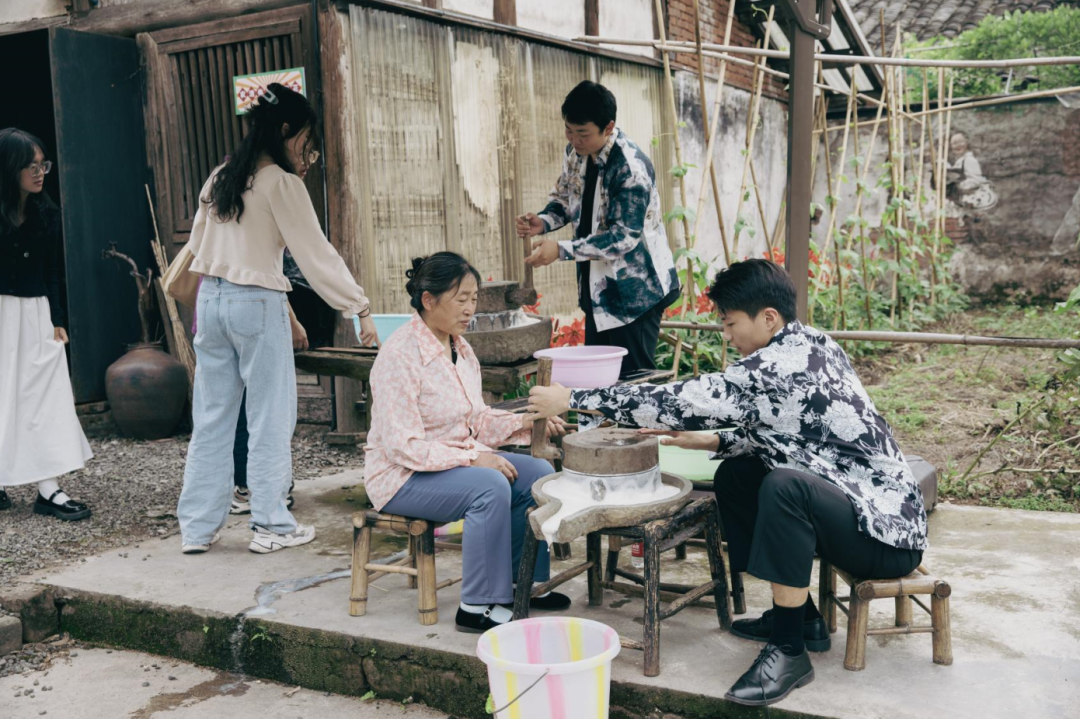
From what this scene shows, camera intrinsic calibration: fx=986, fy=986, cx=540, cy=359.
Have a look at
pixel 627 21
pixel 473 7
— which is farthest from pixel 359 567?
pixel 627 21

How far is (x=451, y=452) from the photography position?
140 inches

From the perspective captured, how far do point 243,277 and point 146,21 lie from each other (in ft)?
12.6

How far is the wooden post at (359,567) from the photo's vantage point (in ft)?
12.0

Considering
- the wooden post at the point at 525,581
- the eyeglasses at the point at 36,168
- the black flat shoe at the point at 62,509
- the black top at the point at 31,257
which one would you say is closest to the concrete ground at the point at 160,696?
the wooden post at the point at 525,581

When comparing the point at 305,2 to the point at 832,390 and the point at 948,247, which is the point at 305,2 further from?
the point at 948,247

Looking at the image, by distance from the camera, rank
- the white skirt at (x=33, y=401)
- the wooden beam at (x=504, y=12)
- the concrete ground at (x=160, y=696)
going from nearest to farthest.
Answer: the concrete ground at (x=160, y=696), the white skirt at (x=33, y=401), the wooden beam at (x=504, y=12)

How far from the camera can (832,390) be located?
10.2ft

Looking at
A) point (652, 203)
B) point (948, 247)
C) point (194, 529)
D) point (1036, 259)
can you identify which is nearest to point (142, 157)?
point (194, 529)

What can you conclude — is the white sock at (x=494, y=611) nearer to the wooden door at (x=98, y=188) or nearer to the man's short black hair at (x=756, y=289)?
the man's short black hair at (x=756, y=289)

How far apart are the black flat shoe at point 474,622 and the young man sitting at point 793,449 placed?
0.84m

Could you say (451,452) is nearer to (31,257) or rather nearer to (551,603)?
(551,603)

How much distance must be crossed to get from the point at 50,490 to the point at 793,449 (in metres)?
4.09

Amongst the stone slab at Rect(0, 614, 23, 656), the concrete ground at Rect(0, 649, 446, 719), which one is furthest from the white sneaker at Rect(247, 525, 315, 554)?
the stone slab at Rect(0, 614, 23, 656)

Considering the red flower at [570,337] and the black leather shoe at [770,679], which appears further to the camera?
the red flower at [570,337]
